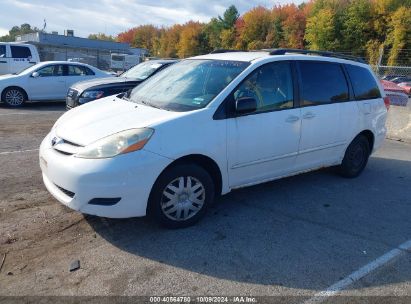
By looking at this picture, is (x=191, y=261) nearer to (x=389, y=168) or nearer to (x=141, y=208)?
(x=141, y=208)

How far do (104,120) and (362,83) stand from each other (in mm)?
3883

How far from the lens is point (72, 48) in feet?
176

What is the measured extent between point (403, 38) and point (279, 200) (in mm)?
64502

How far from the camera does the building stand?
46750 mm

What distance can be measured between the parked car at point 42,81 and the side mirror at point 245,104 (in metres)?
10.2

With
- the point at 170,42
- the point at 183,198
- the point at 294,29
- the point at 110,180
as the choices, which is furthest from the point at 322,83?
the point at 170,42

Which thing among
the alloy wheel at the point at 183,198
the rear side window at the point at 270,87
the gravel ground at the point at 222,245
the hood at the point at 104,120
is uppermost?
the rear side window at the point at 270,87

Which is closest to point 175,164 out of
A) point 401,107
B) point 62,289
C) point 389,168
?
point 62,289

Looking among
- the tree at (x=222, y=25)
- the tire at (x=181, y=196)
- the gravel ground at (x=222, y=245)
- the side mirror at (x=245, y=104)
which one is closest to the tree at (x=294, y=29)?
the tree at (x=222, y=25)

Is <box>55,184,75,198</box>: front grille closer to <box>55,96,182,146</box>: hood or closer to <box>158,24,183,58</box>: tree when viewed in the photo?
<box>55,96,182,146</box>: hood

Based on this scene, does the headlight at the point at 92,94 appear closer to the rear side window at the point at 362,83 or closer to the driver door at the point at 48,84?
the driver door at the point at 48,84

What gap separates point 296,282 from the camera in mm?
3150

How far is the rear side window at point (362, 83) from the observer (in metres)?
5.59

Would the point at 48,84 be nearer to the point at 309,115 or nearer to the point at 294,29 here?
the point at 309,115
